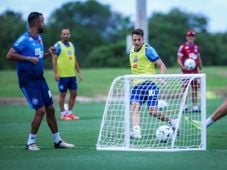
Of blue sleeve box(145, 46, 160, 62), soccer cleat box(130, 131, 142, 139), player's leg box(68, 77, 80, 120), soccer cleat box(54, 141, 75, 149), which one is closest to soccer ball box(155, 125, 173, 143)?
soccer cleat box(130, 131, 142, 139)

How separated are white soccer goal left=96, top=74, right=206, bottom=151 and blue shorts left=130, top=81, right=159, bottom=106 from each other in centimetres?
12

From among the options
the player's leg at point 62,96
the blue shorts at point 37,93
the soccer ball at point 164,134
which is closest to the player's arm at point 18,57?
the blue shorts at point 37,93

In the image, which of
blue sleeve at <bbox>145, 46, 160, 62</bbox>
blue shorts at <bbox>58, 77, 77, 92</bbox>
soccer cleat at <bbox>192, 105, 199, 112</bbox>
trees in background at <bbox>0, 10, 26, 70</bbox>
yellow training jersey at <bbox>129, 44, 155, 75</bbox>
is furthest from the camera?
trees in background at <bbox>0, 10, 26, 70</bbox>

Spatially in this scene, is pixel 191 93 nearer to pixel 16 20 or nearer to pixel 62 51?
pixel 62 51

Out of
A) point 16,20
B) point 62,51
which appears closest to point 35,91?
point 62,51

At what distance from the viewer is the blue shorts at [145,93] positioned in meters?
11.6

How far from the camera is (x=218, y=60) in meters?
81.5

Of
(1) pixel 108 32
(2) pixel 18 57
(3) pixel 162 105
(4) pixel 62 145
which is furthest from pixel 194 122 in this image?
(1) pixel 108 32

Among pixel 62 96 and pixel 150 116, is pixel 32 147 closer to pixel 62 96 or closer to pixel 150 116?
pixel 150 116

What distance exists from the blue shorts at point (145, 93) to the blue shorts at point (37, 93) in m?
1.43

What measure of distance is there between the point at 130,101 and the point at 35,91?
158 centimetres

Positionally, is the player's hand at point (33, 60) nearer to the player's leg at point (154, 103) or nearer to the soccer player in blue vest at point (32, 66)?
the soccer player in blue vest at point (32, 66)

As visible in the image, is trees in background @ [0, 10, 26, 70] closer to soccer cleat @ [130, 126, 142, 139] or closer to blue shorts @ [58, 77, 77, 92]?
blue shorts @ [58, 77, 77, 92]

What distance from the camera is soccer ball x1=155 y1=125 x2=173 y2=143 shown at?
1123 cm
